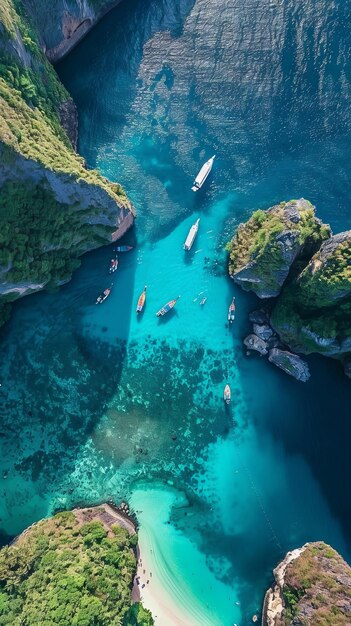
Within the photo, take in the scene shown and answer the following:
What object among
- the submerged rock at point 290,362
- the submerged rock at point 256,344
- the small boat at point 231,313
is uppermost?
the small boat at point 231,313

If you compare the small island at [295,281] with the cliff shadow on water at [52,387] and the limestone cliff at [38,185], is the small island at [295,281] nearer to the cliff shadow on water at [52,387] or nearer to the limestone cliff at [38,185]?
the limestone cliff at [38,185]

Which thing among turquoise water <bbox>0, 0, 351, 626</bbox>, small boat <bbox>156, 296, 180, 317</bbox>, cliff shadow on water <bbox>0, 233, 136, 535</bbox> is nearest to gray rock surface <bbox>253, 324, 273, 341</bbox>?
turquoise water <bbox>0, 0, 351, 626</bbox>

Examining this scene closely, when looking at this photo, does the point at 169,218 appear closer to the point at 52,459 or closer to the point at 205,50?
the point at 205,50

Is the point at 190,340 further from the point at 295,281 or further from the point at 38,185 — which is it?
the point at 38,185

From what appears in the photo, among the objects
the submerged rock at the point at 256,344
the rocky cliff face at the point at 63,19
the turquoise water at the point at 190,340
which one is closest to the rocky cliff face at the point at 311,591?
the turquoise water at the point at 190,340

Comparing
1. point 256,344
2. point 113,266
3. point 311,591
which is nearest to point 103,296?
point 113,266

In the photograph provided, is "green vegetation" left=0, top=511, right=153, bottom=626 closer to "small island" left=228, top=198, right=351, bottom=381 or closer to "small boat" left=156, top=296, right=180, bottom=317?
"small boat" left=156, top=296, right=180, bottom=317

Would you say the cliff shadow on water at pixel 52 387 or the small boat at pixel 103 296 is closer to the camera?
the cliff shadow on water at pixel 52 387

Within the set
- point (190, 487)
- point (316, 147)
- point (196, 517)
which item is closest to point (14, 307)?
point (190, 487)
